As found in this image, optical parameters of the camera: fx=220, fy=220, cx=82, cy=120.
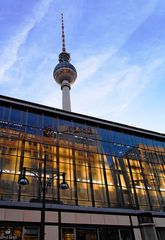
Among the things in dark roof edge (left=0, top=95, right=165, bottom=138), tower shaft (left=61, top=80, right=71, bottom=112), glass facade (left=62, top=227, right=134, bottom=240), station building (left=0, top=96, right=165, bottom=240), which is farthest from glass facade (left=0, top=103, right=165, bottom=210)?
tower shaft (left=61, top=80, right=71, bottom=112)

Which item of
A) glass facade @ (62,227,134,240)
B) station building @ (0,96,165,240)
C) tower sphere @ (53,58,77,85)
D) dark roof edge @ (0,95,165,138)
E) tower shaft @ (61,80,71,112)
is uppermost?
tower sphere @ (53,58,77,85)

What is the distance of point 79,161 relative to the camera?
93.7ft

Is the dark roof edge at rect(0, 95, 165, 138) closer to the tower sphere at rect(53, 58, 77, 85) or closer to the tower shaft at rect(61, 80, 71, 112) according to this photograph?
the tower shaft at rect(61, 80, 71, 112)

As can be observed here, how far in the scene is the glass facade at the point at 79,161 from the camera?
24.4m

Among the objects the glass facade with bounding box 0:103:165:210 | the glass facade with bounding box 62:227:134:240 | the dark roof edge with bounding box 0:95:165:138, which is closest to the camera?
the glass facade with bounding box 62:227:134:240

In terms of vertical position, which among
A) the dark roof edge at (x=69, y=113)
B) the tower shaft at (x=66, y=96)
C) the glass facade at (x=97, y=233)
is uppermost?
the tower shaft at (x=66, y=96)

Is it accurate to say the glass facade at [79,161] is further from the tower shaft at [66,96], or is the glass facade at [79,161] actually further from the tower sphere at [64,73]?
the tower sphere at [64,73]

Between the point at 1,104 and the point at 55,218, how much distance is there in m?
15.9

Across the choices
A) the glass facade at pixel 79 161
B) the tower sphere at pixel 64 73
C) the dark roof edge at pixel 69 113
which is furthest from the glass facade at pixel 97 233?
the tower sphere at pixel 64 73

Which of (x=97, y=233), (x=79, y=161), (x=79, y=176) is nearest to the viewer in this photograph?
(x=97, y=233)

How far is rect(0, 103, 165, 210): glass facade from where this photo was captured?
Answer: 961 inches

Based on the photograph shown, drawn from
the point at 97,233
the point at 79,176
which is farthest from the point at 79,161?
the point at 97,233

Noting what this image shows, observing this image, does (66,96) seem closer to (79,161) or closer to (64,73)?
(64,73)

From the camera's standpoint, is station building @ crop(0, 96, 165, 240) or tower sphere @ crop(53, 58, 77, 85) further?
tower sphere @ crop(53, 58, 77, 85)
